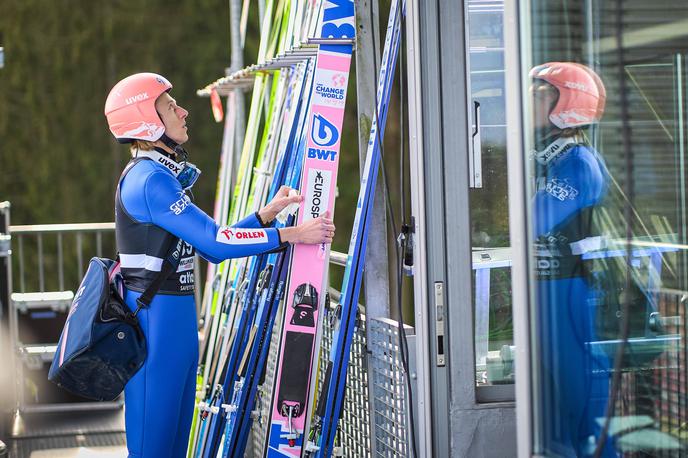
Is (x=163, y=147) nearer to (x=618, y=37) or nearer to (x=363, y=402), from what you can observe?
(x=363, y=402)

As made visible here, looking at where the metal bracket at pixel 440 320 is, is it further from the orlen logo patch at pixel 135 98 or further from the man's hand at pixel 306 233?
the orlen logo patch at pixel 135 98

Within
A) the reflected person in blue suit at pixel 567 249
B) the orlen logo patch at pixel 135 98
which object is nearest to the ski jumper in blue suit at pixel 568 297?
the reflected person in blue suit at pixel 567 249

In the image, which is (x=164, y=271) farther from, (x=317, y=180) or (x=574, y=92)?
(x=574, y=92)

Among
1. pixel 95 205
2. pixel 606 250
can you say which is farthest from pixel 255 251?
pixel 95 205

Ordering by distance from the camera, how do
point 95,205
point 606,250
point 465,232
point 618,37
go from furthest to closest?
point 95,205 < point 465,232 < point 606,250 < point 618,37

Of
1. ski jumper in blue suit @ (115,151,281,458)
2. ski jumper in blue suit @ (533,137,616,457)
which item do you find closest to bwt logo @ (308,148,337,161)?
ski jumper in blue suit @ (115,151,281,458)

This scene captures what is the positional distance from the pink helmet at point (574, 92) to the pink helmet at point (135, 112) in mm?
1640

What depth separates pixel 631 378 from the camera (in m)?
2.50

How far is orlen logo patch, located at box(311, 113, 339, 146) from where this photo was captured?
363cm

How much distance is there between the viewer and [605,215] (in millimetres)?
2498

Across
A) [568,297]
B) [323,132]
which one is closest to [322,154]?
[323,132]

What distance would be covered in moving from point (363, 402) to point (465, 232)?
2.93ft

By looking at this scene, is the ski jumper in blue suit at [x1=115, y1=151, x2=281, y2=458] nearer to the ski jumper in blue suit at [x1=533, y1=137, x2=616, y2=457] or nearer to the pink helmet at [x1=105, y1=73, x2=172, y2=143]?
the pink helmet at [x1=105, y1=73, x2=172, y2=143]

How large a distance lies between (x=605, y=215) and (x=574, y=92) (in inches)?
12.0
